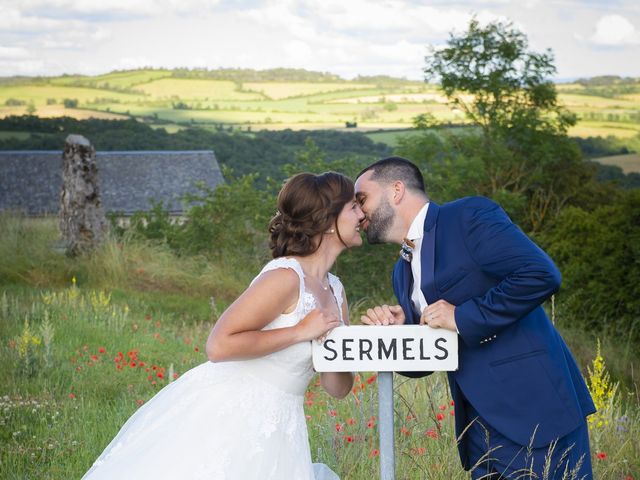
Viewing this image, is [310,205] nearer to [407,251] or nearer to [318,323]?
[407,251]

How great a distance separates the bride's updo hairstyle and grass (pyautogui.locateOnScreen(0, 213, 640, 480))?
1040 millimetres

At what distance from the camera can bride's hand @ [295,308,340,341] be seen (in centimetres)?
343

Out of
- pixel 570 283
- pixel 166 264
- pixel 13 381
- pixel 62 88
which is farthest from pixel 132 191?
pixel 13 381

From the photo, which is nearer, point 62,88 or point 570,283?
point 570,283

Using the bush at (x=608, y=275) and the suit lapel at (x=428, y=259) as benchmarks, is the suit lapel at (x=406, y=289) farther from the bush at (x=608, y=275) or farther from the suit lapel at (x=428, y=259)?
the bush at (x=608, y=275)

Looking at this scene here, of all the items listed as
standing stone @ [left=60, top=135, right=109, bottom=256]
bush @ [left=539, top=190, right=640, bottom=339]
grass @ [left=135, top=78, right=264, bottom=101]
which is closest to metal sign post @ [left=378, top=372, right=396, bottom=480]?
bush @ [left=539, top=190, right=640, bottom=339]

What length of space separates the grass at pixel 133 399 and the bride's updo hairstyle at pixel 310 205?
1.04 m

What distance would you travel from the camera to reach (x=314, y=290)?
395cm

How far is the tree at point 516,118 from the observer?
78.8 feet

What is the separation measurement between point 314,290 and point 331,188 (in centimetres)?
47

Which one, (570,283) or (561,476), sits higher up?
(561,476)

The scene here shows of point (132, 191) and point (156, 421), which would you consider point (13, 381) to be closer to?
point (156, 421)

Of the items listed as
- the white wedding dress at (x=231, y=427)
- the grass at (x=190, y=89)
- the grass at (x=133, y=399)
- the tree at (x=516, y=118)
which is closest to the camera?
the white wedding dress at (x=231, y=427)

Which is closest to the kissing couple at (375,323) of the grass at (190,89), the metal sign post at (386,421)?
the metal sign post at (386,421)
